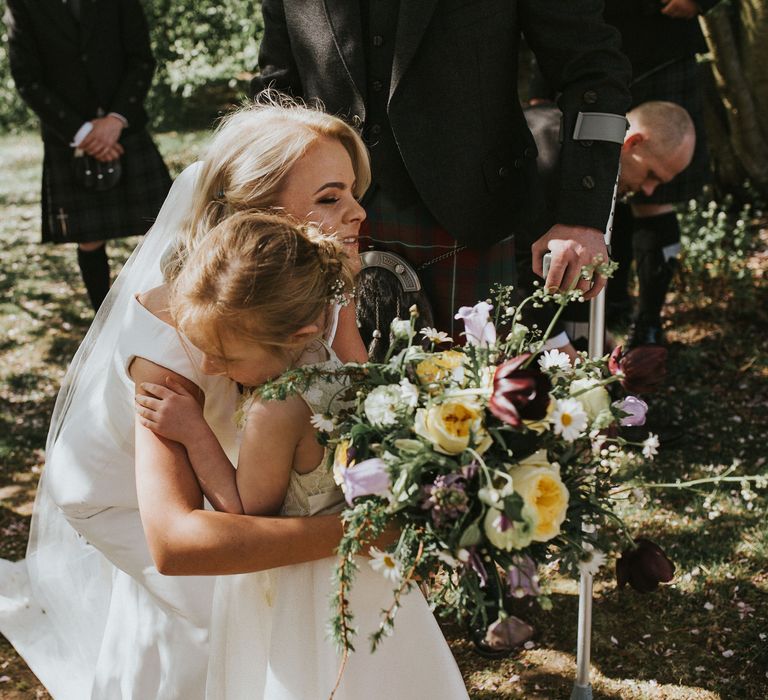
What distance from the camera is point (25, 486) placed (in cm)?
378

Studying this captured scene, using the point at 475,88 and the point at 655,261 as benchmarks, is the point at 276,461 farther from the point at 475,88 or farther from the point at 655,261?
the point at 655,261

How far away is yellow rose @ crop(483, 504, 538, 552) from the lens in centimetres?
129

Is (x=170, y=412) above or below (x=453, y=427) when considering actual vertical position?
below

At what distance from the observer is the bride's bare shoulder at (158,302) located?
189 centimetres

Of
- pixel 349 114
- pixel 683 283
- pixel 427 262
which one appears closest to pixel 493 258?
pixel 427 262

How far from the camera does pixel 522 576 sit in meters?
1.35

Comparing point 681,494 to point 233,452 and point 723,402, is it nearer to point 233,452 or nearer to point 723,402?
point 723,402

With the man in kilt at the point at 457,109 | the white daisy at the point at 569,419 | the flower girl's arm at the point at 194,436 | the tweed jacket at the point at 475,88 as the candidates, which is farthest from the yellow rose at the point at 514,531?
the tweed jacket at the point at 475,88

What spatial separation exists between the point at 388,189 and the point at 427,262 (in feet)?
0.76

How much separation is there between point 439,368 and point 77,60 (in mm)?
3620

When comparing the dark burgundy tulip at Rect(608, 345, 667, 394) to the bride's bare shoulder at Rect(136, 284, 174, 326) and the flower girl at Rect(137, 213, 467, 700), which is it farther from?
the bride's bare shoulder at Rect(136, 284, 174, 326)

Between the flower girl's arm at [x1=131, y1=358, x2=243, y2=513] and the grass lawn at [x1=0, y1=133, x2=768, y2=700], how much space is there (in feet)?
2.99

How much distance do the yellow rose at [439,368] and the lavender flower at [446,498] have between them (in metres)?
0.18

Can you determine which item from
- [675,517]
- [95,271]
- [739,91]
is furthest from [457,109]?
[739,91]
